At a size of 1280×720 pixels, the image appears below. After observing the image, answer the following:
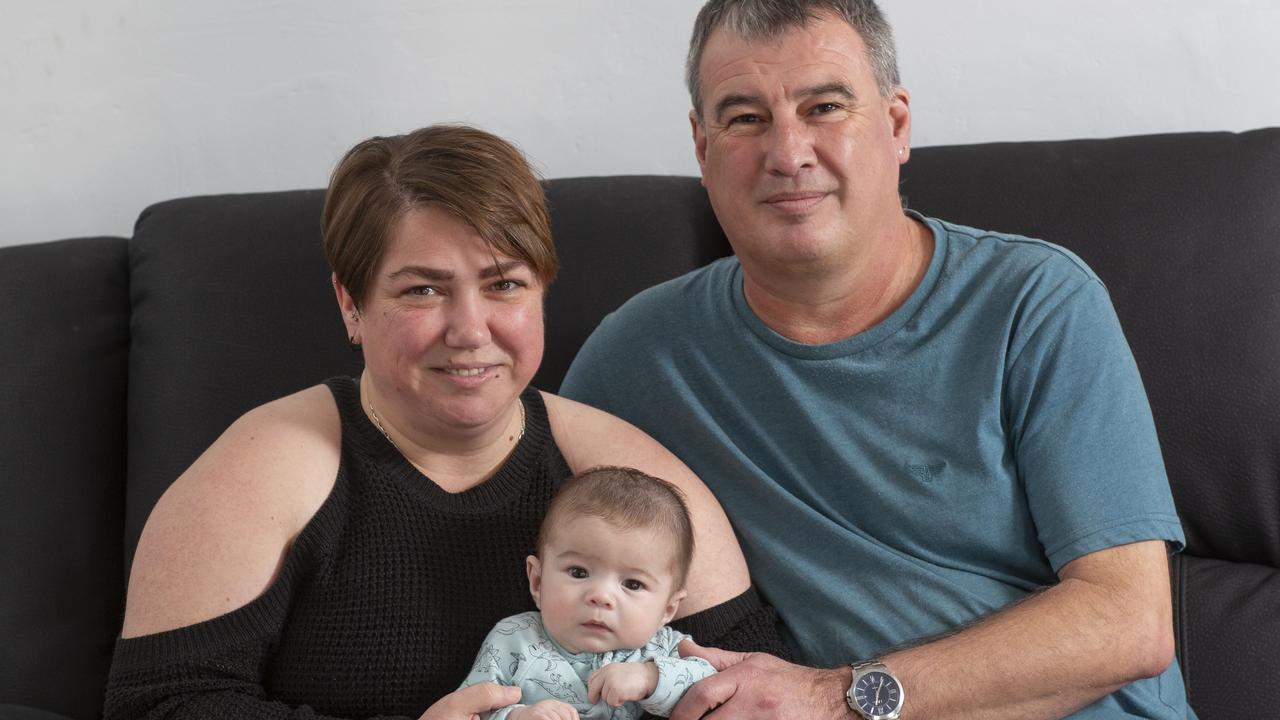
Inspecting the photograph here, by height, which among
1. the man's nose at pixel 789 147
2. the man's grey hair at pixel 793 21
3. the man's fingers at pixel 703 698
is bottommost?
the man's fingers at pixel 703 698

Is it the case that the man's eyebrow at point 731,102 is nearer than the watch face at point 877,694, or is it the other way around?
the watch face at point 877,694

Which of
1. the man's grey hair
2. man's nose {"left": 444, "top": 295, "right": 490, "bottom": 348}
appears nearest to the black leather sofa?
the man's grey hair

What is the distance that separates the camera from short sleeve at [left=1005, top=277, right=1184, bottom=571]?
1.63 meters

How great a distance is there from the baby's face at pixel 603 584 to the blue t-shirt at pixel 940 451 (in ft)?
1.05

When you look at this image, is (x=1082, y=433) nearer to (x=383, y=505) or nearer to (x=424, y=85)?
(x=383, y=505)

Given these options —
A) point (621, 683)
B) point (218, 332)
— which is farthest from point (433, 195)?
point (218, 332)

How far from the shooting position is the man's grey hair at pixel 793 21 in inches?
70.2

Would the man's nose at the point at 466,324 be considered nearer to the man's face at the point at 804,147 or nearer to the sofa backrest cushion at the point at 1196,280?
the man's face at the point at 804,147

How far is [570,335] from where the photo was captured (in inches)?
84.0

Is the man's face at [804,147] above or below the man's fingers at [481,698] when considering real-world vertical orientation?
above

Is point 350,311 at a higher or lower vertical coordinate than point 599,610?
higher

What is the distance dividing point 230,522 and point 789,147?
0.87m

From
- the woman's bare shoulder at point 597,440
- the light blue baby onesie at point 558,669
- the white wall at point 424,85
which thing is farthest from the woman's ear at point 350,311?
the white wall at point 424,85

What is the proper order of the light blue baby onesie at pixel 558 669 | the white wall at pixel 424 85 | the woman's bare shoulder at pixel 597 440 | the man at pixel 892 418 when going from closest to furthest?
the light blue baby onesie at pixel 558 669
the man at pixel 892 418
the woman's bare shoulder at pixel 597 440
the white wall at pixel 424 85
